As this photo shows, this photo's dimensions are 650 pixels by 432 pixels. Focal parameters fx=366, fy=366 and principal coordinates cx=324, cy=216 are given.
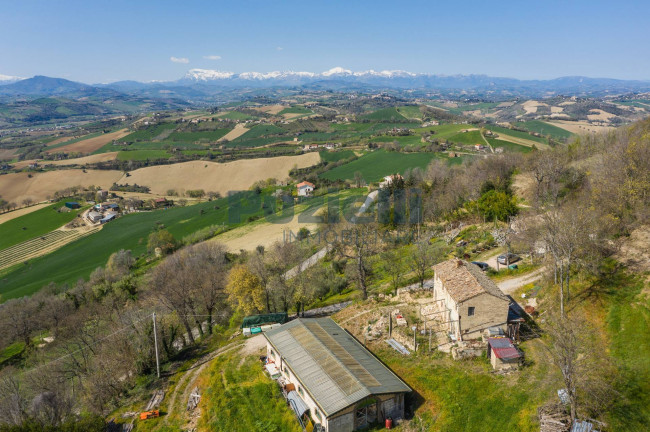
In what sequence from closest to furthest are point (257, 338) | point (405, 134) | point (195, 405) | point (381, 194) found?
point (195, 405), point (257, 338), point (381, 194), point (405, 134)

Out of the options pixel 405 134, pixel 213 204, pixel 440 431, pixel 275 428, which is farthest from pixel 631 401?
pixel 405 134

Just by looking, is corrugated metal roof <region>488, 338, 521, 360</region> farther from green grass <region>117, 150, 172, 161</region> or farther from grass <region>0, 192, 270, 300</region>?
green grass <region>117, 150, 172, 161</region>

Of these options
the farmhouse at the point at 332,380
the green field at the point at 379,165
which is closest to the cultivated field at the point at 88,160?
the green field at the point at 379,165

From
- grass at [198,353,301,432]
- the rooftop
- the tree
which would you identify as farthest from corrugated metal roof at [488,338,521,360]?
the tree

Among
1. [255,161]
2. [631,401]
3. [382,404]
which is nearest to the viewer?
[631,401]

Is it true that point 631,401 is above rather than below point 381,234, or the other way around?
above

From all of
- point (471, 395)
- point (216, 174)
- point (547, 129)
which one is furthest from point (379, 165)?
point (547, 129)

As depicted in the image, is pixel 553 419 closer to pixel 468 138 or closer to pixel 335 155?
pixel 468 138

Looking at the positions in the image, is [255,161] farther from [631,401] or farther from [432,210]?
[631,401]
